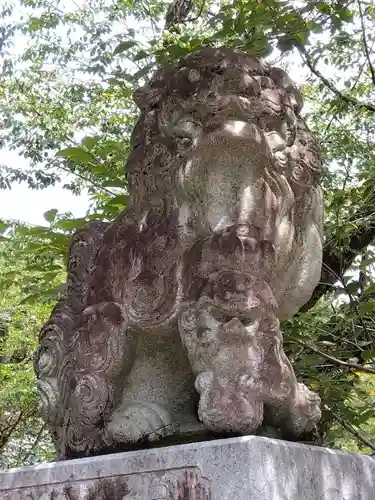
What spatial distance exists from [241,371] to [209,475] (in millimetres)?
303

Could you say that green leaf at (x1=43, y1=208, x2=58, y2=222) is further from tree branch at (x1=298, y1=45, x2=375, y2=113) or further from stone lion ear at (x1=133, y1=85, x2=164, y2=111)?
tree branch at (x1=298, y1=45, x2=375, y2=113)

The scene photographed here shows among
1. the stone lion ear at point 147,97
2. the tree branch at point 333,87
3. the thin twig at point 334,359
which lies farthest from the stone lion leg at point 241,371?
the tree branch at point 333,87

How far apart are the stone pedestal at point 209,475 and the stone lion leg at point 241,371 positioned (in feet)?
0.37

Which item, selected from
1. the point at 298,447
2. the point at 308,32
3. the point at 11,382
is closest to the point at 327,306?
the point at 308,32

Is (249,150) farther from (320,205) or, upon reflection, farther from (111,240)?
(111,240)

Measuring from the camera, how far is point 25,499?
2002 mm

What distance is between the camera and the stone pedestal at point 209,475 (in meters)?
1.68

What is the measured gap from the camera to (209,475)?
67.5 inches

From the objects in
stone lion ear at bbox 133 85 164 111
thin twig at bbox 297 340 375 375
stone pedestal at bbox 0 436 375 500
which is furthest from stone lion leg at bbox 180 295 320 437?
thin twig at bbox 297 340 375 375

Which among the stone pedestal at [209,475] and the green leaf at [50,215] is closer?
the stone pedestal at [209,475]

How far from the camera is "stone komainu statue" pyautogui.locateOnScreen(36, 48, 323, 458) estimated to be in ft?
6.45

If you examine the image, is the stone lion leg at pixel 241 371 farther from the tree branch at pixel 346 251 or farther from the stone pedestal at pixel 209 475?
the tree branch at pixel 346 251

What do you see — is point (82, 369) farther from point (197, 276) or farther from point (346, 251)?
point (346, 251)

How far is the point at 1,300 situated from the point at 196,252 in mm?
7195
